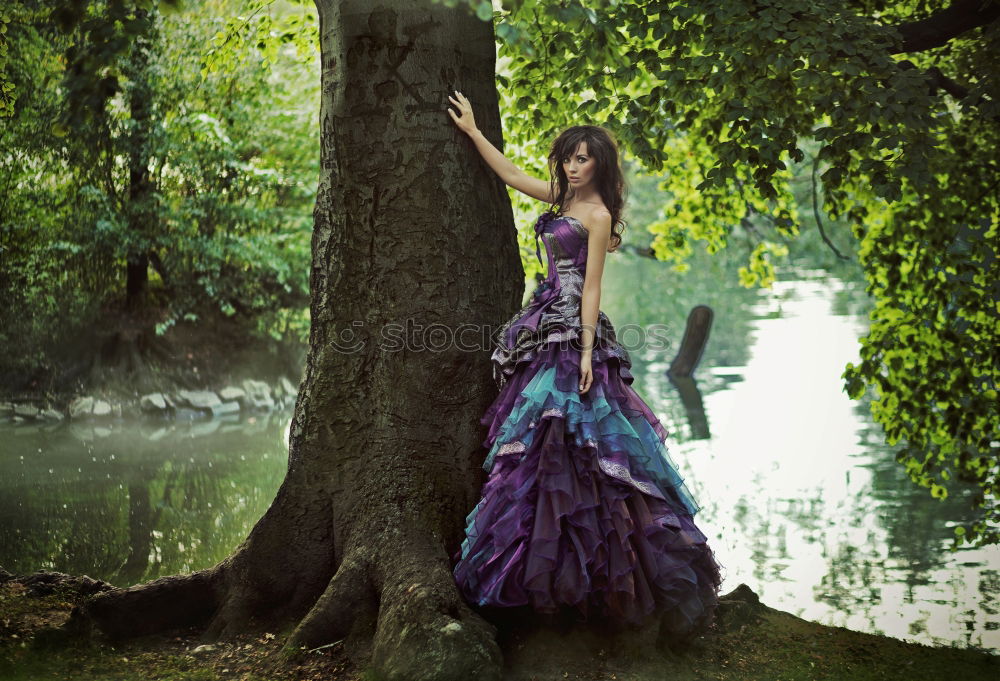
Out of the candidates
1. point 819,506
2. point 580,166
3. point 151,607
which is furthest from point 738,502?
point 151,607

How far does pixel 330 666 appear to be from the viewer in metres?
3.65

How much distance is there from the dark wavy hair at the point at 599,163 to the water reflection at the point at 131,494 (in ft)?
14.3

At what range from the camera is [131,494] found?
361 inches

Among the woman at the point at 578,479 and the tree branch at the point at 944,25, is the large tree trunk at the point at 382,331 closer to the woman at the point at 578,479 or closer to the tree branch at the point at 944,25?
the woman at the point at 578,479

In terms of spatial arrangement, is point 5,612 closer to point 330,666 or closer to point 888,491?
point 330,666

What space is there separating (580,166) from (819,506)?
18.6 feet

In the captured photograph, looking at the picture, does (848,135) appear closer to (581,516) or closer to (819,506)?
(581,516)

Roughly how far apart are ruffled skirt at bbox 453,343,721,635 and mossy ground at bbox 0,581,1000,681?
0.18 meters

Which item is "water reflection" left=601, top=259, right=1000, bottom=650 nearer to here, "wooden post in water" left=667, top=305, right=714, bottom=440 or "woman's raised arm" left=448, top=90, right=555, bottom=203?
"wooden post in water" left=667, top=305, right=714, bottom=440

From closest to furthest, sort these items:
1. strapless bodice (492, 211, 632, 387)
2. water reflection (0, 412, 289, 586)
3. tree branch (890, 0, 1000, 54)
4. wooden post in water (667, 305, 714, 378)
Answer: strapless bodice (492, 211, 632, 387) → tree branch (890, 0, 1000, 54) → water reflection (0, 412, 289, 586) → wooden post in water (667, 305, 714, 378)

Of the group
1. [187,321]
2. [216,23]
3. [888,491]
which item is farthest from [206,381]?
[888,491]

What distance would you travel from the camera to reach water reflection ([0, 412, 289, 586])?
6.81 meters

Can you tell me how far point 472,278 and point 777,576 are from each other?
3.90 metres

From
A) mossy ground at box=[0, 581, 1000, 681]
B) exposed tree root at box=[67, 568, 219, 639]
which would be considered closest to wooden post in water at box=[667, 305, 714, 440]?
mossy ground at box=[0, 581, 1000, 681]
